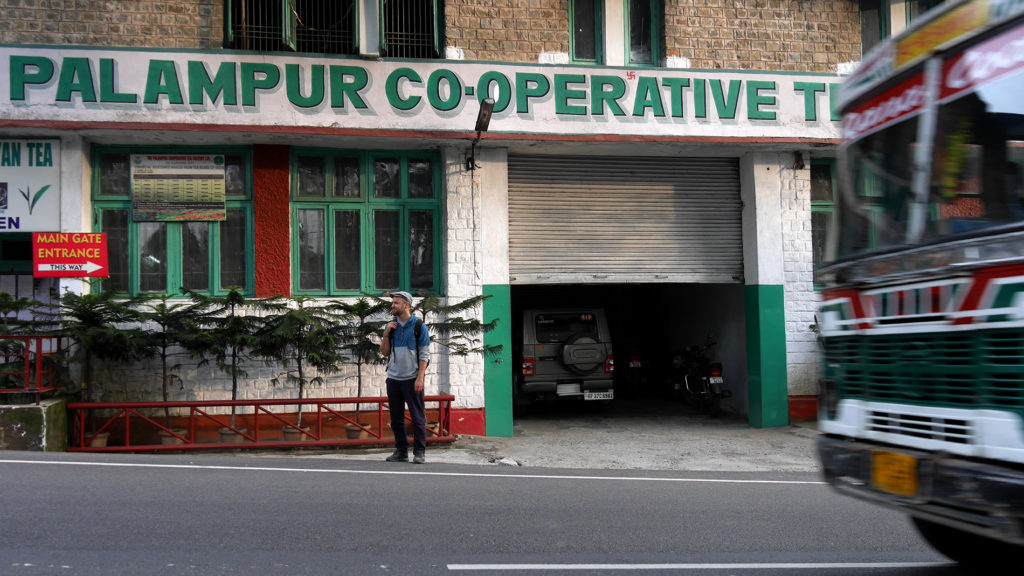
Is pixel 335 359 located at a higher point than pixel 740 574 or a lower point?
higher

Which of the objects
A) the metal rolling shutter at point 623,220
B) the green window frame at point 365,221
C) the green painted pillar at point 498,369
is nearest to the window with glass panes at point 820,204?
the metal rolling shutter at point 623,220

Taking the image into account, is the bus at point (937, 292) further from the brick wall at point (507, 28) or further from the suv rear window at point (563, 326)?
the suv rear window at point (563, 326)

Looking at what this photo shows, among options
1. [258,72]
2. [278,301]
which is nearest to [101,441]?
[278,301]

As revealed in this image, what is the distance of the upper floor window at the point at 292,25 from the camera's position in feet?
38.0

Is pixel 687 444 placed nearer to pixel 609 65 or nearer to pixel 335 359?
pixel 335 359

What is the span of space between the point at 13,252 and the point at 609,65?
9.73 metres

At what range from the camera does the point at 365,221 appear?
12148 mm

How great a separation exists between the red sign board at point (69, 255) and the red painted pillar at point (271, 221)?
210 cm

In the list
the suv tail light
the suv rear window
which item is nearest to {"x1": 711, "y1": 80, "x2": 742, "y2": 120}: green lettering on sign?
the suv rear window

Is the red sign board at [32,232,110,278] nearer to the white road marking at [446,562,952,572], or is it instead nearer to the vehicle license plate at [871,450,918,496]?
the white road marking at [446,562,952,572]

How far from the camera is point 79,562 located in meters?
4.68

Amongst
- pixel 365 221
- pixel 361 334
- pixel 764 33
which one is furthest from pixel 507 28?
pixel 361 334

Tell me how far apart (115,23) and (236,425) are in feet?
20.1

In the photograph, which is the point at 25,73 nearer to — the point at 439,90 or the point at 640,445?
the point at 439,90
